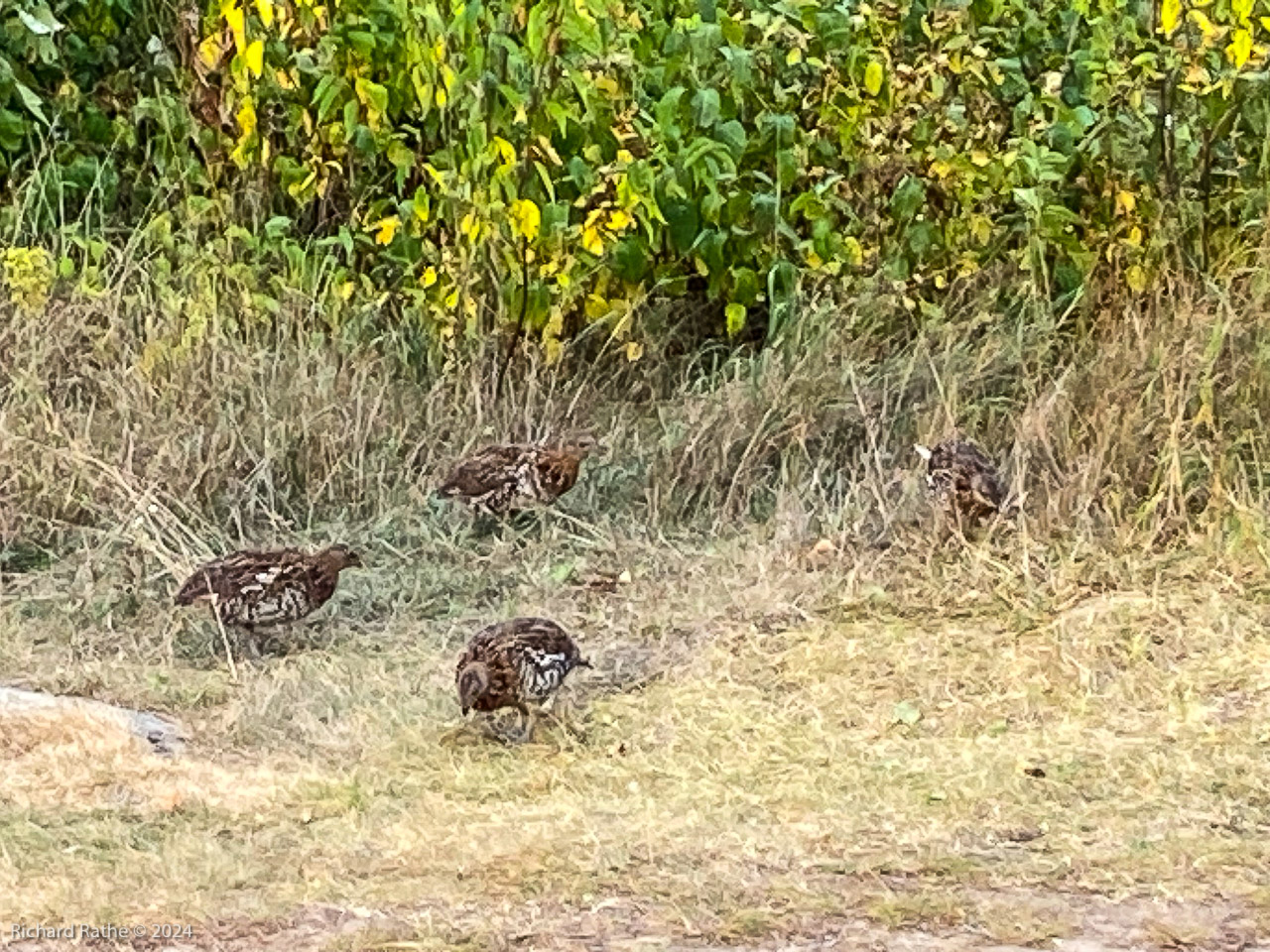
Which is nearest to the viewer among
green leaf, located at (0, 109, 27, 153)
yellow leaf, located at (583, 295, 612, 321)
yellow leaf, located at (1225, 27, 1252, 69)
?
yellow leaf, located at (1225, 27, 1252, 69)

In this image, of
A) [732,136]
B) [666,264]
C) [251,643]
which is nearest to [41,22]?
[666,264]

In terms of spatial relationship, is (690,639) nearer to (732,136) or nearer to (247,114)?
(732,136)

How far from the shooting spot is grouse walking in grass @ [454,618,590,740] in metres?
4.72

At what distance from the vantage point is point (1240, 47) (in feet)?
18.9

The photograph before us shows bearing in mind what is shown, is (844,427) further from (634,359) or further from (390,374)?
(390,374)

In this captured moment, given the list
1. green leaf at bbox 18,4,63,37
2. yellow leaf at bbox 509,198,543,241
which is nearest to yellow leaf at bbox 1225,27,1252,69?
yellow leaf at bbox 509,198,543,241

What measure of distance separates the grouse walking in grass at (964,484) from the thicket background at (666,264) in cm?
16

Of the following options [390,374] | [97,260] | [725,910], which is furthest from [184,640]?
[725,910]

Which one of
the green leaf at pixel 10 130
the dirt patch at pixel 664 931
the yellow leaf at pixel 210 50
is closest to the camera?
the dirt patch at pixel 664 931

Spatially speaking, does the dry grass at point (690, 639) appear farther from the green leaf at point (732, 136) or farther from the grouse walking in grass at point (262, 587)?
the green leaf at point (732, 136)

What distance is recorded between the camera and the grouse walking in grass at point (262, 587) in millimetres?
5508

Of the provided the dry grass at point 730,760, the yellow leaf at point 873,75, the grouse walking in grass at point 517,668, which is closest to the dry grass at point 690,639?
the dry grass at point 730,760

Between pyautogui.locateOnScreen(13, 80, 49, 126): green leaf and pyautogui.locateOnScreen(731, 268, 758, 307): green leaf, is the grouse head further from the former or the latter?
pyautogui.locateOnScreen(13, 80, 49, 126): green leaf

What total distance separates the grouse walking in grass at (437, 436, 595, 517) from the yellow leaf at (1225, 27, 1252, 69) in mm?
2434
